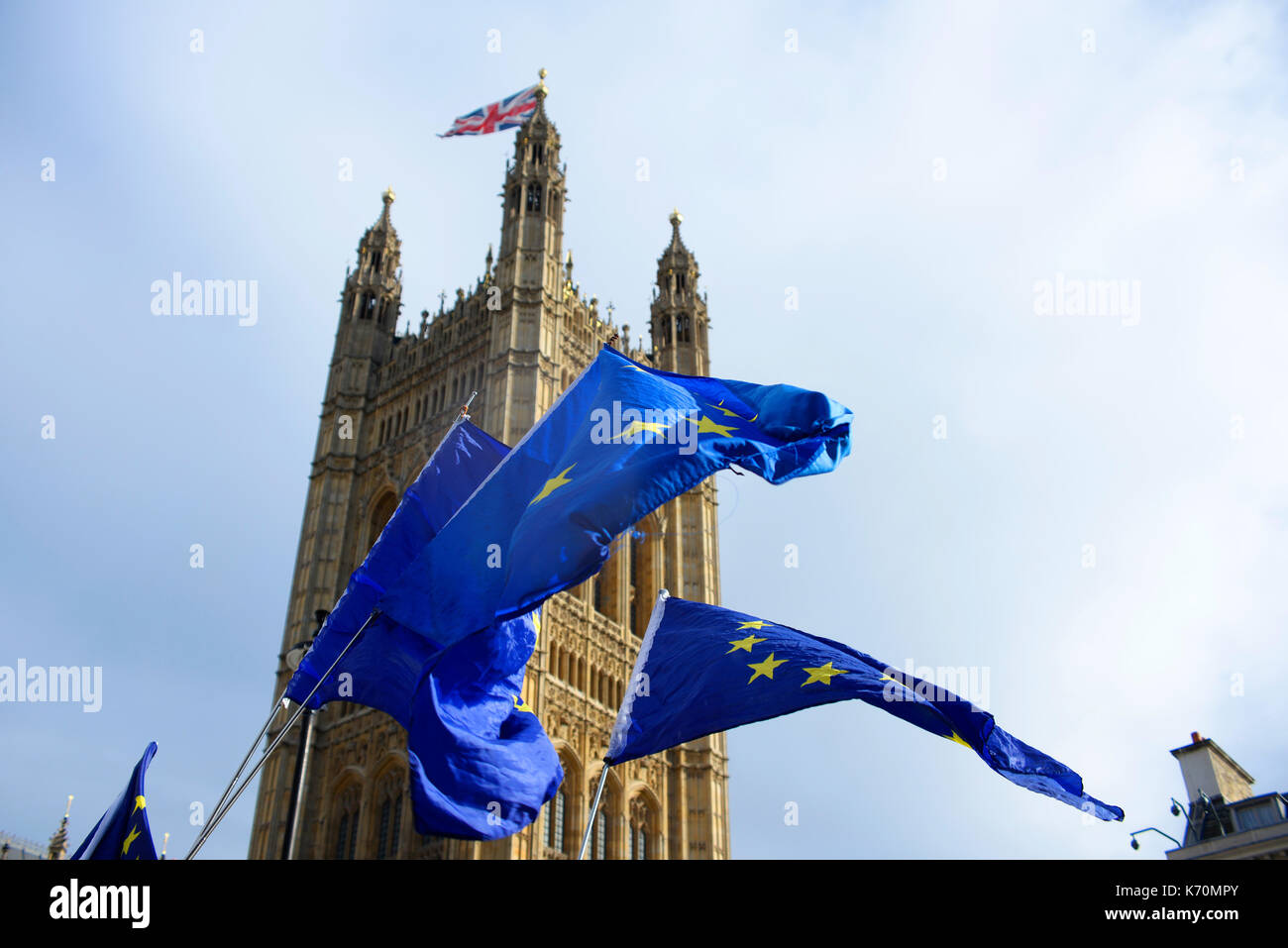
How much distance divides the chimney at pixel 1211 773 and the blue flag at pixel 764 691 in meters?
13.6

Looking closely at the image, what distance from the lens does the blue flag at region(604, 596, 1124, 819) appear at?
10.9 metres

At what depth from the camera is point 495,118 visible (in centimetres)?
4206

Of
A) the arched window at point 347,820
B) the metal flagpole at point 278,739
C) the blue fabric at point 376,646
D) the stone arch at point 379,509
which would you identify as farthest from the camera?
the stone arch at point 379,509

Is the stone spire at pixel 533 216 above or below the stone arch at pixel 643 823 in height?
above

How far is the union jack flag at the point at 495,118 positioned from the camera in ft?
137

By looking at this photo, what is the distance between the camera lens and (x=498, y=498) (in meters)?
12.8

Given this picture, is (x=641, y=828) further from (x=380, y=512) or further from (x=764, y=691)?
(x=764, y=691)

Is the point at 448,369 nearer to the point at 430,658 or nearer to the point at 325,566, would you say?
the point at 325,566

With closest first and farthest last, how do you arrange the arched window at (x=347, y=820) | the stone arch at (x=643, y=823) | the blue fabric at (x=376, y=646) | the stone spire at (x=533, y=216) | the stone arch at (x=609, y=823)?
the blue fabric at (x=376, y=646) < the arched window at (x=347, y=820) < the stone arch at (x=609, y=823) < the stone arch at (x=643, y=823) < the stone spire at (x=533, y=216)

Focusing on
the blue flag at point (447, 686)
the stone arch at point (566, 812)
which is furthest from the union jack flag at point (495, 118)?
the blue flag at point (447, 686)

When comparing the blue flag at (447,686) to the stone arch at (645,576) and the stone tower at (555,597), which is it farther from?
the stone arch at (645,576)

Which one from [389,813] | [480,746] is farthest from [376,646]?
[389,813]
